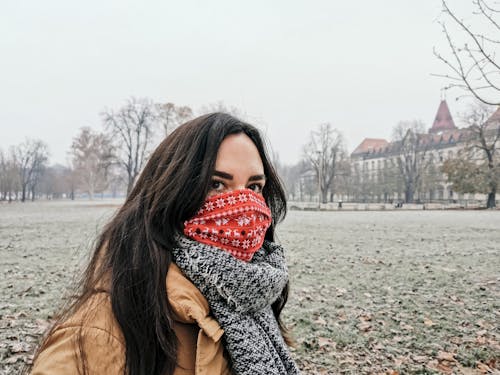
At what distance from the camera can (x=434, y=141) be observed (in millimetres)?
89000

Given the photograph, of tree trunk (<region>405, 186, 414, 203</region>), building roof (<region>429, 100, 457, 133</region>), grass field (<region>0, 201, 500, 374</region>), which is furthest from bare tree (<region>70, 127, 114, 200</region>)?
building roof (<region>429, 100, 457, 133</region>)

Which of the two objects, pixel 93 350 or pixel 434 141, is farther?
pixel 434 141

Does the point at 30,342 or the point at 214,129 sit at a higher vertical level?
the point at 214,129

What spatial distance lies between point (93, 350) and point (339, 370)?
3.65 metres

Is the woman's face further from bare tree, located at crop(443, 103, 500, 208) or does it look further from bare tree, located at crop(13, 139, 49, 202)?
bare tree, located at crop(13, 139, 49, 202)

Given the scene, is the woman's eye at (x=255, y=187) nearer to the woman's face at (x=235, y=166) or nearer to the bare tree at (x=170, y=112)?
the woman's face at (x=235, y=166)

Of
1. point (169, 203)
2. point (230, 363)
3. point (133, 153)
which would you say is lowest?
point (230, 363)

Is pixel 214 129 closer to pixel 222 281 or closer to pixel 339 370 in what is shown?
pixel 222 281

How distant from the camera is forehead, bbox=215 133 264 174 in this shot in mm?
1588

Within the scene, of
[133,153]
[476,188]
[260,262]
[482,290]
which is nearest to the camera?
[260,262]

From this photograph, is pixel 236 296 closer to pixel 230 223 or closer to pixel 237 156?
pixel 230 223

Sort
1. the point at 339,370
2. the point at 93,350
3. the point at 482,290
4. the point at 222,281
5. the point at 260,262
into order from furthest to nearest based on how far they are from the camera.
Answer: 1. the point at 482,290
2. the point at 339,370
3. the point at 260,262
4. the point at 222,281
5. the point at 93,350

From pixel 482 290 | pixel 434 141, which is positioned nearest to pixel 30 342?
pixel 482 290

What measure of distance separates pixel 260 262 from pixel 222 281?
41 centimetres
